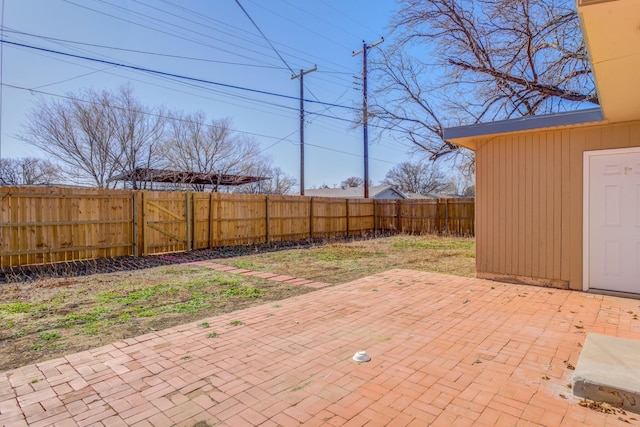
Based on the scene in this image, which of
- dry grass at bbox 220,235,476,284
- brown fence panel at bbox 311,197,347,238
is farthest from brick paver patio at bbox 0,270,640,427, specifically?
brown fence panel at bbox 311,197,347,238

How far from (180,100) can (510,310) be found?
16943mm

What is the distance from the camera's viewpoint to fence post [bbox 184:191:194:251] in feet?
31.6

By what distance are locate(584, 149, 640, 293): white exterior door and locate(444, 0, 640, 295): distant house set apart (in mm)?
11

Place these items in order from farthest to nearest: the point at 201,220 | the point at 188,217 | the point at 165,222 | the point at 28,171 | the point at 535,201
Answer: the point at 28,171
the point at 201,220
the point at 188,217
the point at 165,222
the point at 535,201

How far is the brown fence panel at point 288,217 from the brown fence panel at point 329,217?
425mm

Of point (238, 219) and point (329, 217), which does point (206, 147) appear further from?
point (238, 219)

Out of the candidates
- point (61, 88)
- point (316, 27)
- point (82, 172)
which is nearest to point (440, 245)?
point (316, 27)

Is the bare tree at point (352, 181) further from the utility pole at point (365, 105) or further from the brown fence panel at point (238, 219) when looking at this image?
the brown fence panel at point (238, 219)

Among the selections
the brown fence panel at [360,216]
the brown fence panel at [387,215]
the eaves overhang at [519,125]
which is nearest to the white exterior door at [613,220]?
the eaves overhang at [519,125]

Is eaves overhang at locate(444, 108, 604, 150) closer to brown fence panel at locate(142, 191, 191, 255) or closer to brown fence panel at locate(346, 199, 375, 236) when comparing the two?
brown fence panel at locate(142, 191, 191, 255)

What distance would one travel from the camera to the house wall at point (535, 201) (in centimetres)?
514

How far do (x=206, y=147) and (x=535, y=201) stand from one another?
18493 millimetres

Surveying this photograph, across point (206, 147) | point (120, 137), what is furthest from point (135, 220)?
point (206, 147)

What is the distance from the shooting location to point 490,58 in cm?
866
